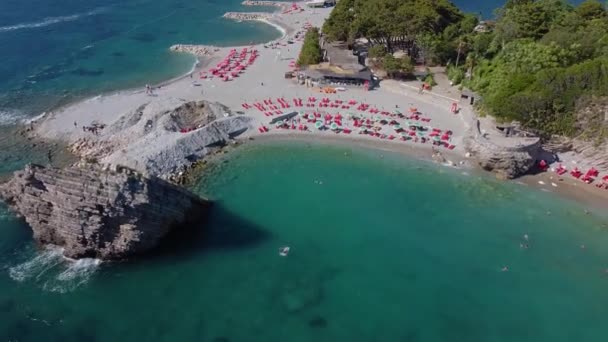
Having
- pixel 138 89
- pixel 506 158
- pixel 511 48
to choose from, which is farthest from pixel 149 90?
A: pixel 511 48

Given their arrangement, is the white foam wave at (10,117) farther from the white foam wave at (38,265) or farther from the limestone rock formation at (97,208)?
the white foam wave at (38,265)

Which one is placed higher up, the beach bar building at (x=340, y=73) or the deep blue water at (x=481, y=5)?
the deep blue water at (x=481, y=5)

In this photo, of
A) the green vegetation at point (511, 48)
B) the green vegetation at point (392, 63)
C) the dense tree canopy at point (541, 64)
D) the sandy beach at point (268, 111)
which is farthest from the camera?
the green vegetation at point (392, 63)

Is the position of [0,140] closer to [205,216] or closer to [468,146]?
[205,216]

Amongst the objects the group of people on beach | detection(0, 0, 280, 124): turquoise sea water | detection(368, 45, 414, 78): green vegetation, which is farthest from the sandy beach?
detection(0, 0, 280, 124): turquoise sea water

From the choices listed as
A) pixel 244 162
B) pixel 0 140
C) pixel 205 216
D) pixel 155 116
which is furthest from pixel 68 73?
pixel 205 216

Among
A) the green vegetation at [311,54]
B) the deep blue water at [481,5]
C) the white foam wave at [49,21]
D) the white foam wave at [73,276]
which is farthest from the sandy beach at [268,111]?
the deep blue water at [481,5]
